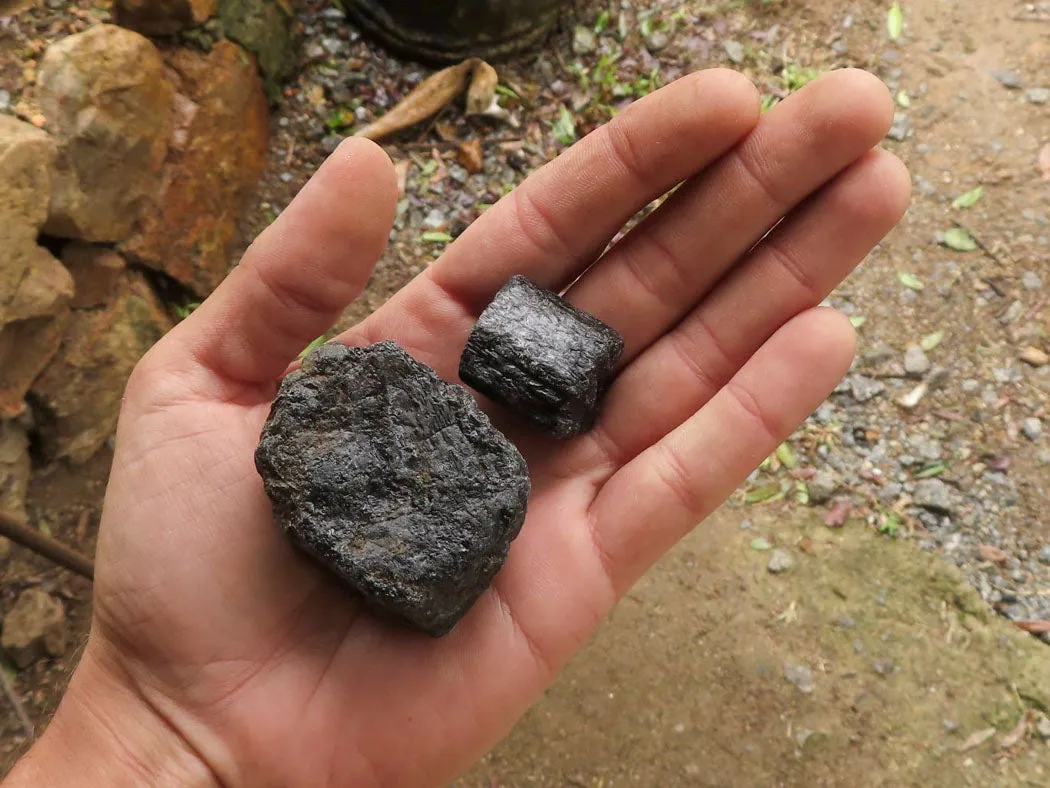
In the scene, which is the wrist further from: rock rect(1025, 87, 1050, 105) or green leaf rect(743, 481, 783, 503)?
rock rect(1025, 87, 1050, 105)

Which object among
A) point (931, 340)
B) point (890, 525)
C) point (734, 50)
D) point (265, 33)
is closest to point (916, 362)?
point (931, 340)

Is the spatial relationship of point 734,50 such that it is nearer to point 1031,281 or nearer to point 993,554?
point 1031,281

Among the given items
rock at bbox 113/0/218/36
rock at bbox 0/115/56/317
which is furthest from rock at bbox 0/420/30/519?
rock at bbox 113/0/218/36

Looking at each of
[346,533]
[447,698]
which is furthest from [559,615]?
[346,533]

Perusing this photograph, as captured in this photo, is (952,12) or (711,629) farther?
(952,12)

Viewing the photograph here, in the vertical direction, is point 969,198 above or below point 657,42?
below

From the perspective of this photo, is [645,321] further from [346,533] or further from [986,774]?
[986,774]

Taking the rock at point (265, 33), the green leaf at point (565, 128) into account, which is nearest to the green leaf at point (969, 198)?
the green leaf at point (565, 128)
